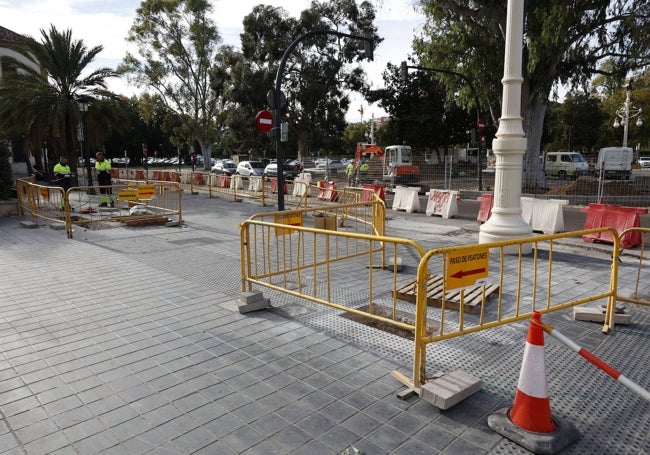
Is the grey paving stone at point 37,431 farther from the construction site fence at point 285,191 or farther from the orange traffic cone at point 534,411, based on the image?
the construction site fence at point 285,191

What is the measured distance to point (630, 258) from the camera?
8773 millimetres

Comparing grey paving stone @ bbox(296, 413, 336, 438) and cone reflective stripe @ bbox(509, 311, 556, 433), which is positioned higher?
cone reflective stripe @ bbox(509, 311, 556, 433)

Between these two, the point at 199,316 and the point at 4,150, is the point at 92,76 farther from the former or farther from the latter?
the point at 199,316

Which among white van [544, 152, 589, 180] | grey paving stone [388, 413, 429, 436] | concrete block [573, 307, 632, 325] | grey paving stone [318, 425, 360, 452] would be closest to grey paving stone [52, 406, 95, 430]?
grey paving stone [318, 425, 360, 452]

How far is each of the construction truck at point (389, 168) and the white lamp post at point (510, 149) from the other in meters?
17.3

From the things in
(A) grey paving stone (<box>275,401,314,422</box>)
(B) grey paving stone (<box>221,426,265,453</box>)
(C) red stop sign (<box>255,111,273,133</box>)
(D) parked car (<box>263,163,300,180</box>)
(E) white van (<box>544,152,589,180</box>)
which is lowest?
(B) grey paving stone (<box>221,426,265,453</box>)

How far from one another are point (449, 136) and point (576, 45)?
2692cm

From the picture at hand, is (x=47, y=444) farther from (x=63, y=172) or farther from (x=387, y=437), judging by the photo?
(x=63, y=172)

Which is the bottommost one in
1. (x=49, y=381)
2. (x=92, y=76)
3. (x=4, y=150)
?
(x=49, y=381)

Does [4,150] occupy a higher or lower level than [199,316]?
higher

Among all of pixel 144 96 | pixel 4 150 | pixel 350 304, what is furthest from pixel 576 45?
pixel 144 96

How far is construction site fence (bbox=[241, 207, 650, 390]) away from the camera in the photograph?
12.8 feet

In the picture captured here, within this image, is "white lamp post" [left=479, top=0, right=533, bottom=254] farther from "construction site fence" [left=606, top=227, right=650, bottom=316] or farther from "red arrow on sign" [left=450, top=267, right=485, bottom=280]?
"red arrow on sign" [left=450, top=267, right=485, bottom=280]

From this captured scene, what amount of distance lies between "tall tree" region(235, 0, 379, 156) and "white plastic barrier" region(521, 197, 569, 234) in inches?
1187
